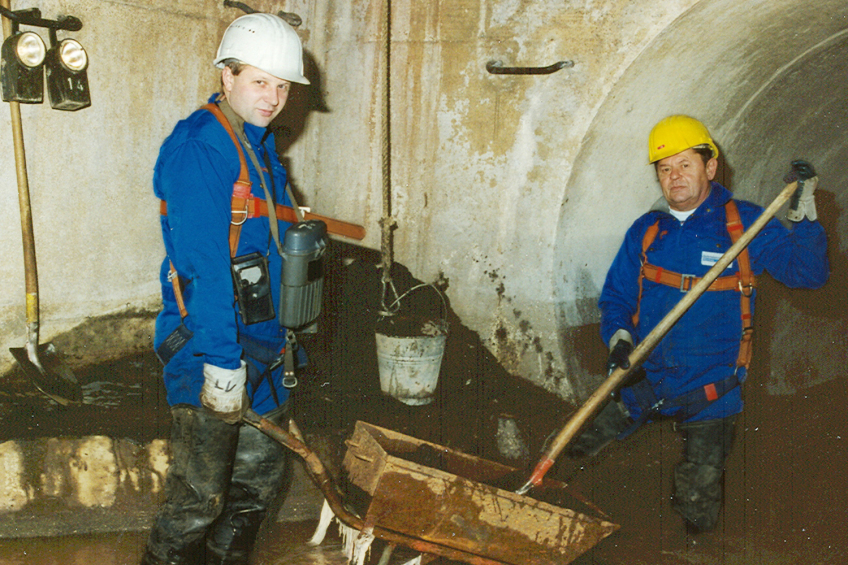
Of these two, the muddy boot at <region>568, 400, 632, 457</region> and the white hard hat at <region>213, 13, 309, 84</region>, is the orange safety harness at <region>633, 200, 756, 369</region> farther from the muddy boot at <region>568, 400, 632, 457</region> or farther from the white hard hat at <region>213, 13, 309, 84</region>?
the white hard hat at <region>213, 13, 309, 84</region>

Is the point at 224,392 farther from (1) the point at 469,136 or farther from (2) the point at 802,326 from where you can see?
(2) the point at 802,326

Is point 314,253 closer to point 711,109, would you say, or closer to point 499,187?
point 499,187

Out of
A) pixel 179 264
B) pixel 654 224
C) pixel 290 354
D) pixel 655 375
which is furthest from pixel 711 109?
pixel 179 264

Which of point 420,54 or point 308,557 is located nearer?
point 308,557

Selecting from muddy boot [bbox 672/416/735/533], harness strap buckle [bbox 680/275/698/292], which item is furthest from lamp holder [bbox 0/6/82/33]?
muddy boot [bbox 672/416/735/533]

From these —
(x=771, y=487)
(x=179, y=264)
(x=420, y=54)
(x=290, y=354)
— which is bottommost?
(x=771, y=487)

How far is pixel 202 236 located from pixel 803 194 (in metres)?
Result: 2.64

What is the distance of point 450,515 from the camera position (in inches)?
100

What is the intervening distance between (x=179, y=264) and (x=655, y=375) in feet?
8.14

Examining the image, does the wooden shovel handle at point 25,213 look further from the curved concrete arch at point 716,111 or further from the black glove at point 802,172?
the black glove at point 802,172

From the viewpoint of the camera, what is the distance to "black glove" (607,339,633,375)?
3133mm

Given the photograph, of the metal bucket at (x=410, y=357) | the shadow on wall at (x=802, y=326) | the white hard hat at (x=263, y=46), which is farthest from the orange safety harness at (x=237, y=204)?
the shadow on wall at (x=802, y=326)

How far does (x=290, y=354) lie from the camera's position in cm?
276

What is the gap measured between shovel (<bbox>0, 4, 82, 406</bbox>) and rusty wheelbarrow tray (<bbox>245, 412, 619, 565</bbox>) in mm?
1994
